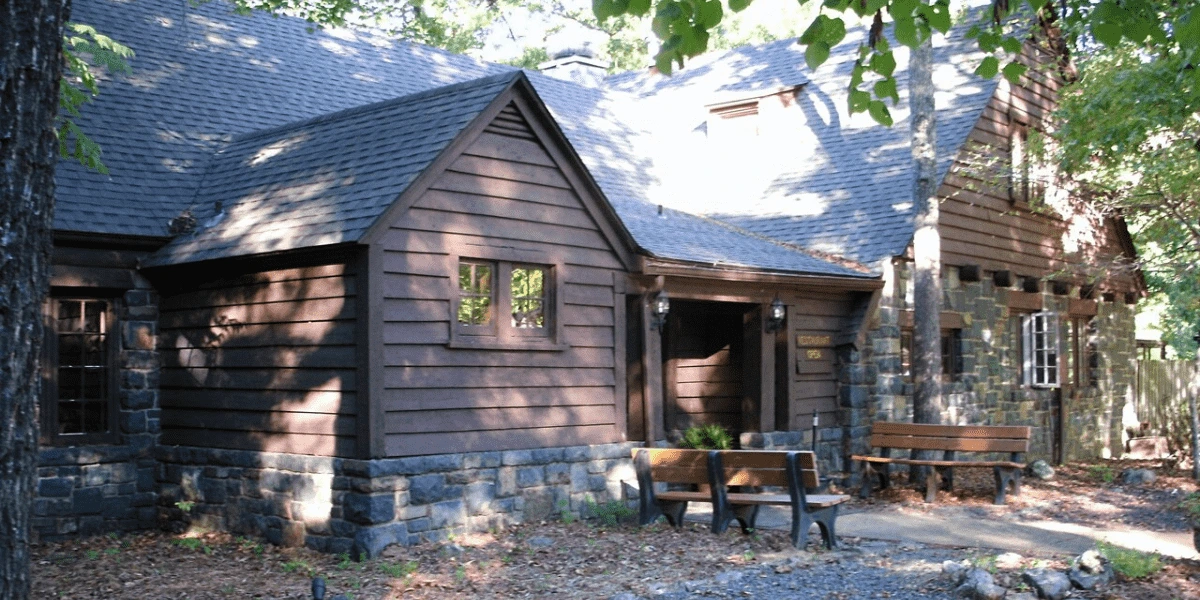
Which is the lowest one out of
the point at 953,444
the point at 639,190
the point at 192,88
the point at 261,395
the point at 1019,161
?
the point at 953,444

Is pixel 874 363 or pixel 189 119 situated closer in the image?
pixel 189 119

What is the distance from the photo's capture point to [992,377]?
1769 centimetres

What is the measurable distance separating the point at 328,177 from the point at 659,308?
347 cm

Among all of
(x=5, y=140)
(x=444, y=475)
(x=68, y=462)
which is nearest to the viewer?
(x=5, y=140)

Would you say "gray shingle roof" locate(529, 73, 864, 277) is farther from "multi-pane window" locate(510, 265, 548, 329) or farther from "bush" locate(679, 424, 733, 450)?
"bush" locate(679, 424, 733, 450)

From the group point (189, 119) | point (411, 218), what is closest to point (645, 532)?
point (411, 218)

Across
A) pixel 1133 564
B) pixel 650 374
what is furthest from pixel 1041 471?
pixel 1133 564

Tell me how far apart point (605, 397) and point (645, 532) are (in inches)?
65.8

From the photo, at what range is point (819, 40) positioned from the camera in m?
5.95

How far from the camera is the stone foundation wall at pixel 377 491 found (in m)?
10.0

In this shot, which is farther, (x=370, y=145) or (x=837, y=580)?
(x=370, y=145)

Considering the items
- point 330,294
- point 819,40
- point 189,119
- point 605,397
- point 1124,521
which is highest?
point 189,119

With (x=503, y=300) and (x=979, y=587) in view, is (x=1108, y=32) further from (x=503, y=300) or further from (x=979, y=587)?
(x=503, y=300)

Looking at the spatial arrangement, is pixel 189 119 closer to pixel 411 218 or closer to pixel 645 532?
pixel 411 218
